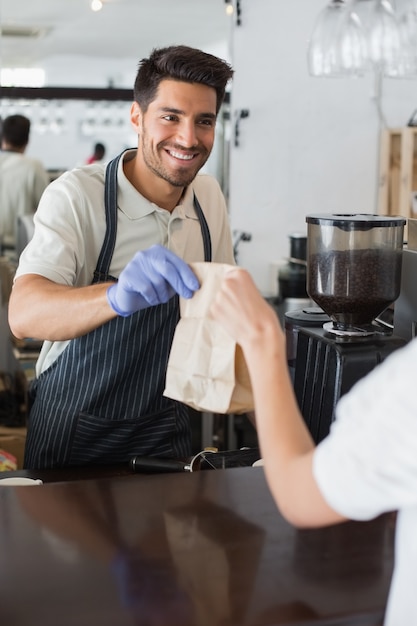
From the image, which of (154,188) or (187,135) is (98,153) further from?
(187,135)

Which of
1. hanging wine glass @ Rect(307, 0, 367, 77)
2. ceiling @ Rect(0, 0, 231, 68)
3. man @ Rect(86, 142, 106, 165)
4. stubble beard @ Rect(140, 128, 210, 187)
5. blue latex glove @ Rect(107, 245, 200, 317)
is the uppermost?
ceiling @ Rect(0, 0, 231, 68)

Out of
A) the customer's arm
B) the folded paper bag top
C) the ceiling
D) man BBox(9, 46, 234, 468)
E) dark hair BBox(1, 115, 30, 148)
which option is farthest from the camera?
dark hair BBox(1, 115, 30, 148)

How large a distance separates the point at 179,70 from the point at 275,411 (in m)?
1.17

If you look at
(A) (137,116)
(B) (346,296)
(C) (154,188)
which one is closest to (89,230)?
(C) (154,188)

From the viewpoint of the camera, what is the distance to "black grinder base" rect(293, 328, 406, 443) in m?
1.57

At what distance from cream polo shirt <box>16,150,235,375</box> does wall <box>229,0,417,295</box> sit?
7.17 feet

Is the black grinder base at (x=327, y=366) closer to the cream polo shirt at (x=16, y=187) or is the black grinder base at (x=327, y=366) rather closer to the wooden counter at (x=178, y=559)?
the wooden counter at (x=178, y=559)

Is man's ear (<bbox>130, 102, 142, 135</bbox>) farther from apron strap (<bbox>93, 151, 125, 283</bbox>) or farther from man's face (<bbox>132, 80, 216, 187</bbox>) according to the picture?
apron strap (<bbox>93, 151, 125, 283</bbox>)

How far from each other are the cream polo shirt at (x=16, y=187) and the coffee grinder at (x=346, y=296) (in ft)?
9.86

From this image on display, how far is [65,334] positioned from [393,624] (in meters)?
0.98

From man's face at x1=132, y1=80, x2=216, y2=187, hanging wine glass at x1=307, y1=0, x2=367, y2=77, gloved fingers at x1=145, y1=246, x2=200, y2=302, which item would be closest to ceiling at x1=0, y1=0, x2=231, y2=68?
hanging wine glass at x1=307, y1=0, x2=367, y2=77

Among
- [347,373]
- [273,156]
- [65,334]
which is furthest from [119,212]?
[273,156]

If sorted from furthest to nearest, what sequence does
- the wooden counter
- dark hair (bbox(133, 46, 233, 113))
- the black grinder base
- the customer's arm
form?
dark hair (bbox(133, 46, 233, 113)), the black grinder base, the wooden counter, the customer's arm

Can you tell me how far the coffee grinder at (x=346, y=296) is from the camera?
1.59m
